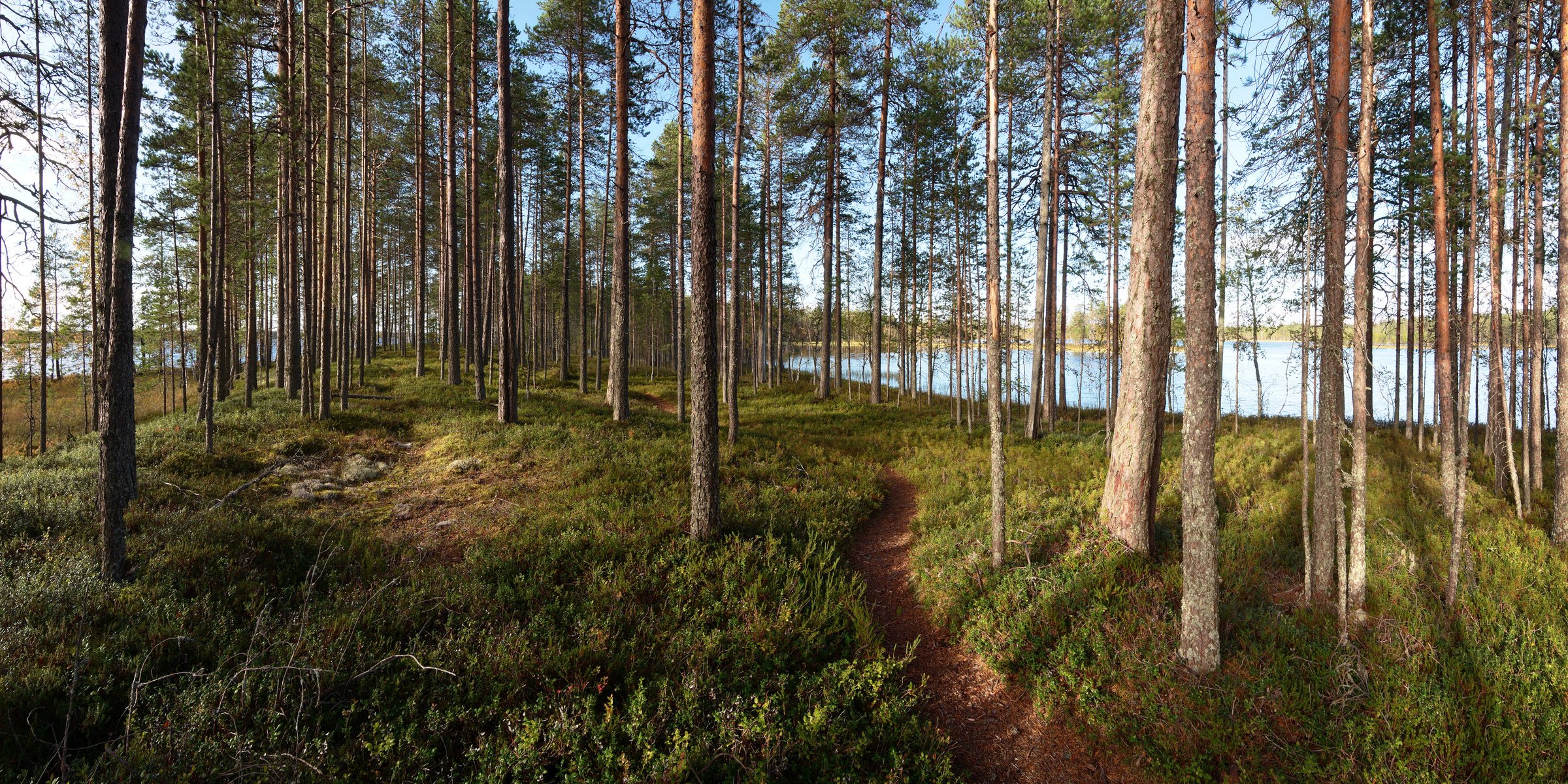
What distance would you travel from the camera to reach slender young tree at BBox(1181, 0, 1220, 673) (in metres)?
4.56

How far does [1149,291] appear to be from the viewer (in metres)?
6.19

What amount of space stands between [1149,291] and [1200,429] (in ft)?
7.41

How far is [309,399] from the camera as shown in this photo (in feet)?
44.2

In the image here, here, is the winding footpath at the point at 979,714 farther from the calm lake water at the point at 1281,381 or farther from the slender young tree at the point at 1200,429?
the calm lake water at the point at 1281,381

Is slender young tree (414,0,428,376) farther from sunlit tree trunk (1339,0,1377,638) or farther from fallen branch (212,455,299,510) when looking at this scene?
sunlit tree trunk (1339,0,1377,638)

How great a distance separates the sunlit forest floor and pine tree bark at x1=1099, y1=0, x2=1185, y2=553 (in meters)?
0.76

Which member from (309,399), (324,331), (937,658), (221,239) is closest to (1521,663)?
Answer: (937,658)

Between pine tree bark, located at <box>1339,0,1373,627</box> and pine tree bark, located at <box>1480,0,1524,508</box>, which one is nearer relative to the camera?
pine tree bark, located at <box>1339,0,1373,627</box>

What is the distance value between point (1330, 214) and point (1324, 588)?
384cm

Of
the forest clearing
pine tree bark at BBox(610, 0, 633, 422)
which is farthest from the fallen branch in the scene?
pine tree bark at BBox(610, 0, 633, 422)

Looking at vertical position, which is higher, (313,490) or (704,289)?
(704,289)

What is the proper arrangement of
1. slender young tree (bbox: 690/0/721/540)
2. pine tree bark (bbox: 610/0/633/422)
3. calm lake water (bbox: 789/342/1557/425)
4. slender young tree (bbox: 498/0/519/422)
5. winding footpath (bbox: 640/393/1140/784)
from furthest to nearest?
pine tree bark (bbox: 610/0/633/422), slender young tree (bbox: 498/0/519/422), slender young tree (bbox: 690/0/721/540), calm lake water (bbox: 789/342/1557/425), winding footpath (bbox: 640/393/1140/784)

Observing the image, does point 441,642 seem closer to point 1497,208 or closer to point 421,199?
point 1497,208

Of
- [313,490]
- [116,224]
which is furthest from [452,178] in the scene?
[116,224]
